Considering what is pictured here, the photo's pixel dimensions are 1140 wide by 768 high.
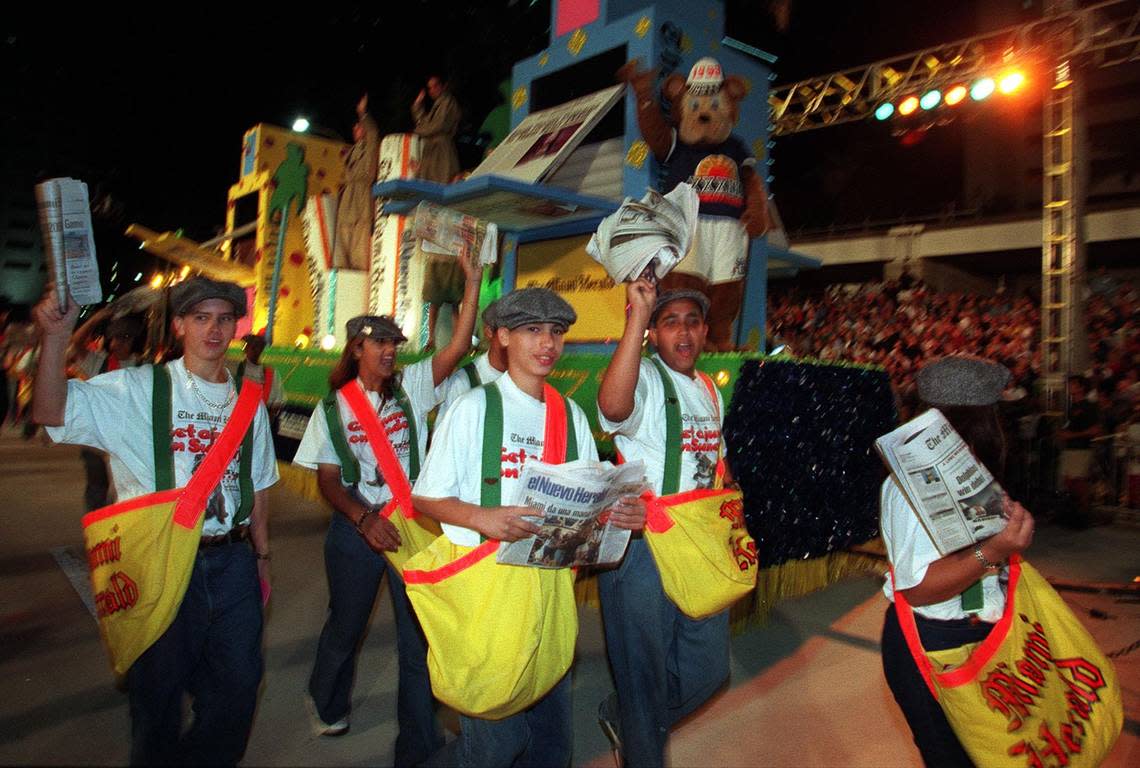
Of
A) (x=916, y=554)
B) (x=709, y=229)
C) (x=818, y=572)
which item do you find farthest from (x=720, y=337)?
(x=916, y=554)

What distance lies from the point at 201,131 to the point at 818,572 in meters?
16.9

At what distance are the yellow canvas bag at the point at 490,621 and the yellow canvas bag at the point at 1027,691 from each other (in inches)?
43.5

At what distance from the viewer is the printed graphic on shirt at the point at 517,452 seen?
256 centimetres

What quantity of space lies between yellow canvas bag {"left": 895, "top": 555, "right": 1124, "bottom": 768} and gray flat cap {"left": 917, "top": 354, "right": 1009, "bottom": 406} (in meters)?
0.49

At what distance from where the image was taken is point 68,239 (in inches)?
97.6

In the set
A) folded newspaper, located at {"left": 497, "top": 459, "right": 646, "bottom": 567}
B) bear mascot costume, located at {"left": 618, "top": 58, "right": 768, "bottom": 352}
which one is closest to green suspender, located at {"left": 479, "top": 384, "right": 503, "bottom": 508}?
folded newspaper, located at {"left": 497, "top": 459, "right": 646, "bottom": 567}

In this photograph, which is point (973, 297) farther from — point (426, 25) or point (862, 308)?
point (426, 25)

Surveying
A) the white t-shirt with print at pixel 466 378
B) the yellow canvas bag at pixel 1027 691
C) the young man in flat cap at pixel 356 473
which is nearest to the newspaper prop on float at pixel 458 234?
the young man in flat cap at pixel 356 473

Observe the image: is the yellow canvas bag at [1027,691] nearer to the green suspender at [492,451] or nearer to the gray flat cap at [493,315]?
the green suspender at [492,451]

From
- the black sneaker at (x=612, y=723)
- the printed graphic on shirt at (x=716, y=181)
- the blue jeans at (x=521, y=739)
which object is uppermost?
the printed graphic on shirt at (x=716, y=181)

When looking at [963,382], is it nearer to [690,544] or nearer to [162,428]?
[690,544]

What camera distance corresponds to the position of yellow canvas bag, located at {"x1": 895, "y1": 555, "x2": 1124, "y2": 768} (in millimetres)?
2131

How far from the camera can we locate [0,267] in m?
33.3

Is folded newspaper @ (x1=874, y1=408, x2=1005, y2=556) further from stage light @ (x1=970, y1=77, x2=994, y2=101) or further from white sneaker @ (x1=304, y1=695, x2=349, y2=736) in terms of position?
stage light @ (x1=970, y1=77, x2=994, y2=101)
